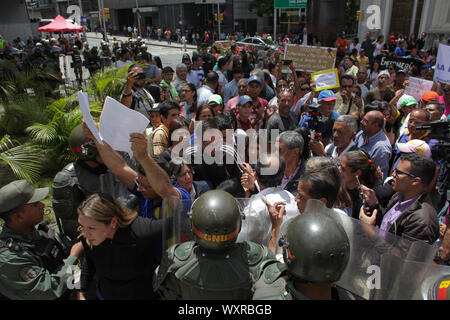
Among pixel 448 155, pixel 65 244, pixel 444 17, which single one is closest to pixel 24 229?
pixel 65 244

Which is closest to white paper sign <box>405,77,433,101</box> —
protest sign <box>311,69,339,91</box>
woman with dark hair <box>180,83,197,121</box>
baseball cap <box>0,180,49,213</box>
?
protest sign <box>311,69,339,91</box>

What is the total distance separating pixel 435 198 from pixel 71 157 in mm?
5574

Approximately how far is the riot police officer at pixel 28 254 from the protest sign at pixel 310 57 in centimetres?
565

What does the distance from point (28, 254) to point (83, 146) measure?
1.13 meters

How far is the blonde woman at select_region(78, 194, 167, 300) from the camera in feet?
6.53

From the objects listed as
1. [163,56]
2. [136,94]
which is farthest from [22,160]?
[163,56]

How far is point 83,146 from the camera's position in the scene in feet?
9.95

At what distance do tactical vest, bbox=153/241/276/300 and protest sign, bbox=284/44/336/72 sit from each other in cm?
552

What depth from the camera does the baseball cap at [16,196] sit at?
232 cm

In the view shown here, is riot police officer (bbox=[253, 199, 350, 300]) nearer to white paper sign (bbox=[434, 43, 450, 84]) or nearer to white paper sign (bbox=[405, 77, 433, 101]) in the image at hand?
white paper sign (bbox=[434, 43, 450, 84])

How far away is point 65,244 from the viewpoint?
2.97 m

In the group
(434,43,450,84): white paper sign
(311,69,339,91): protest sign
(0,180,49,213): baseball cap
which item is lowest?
(0,180,49,213): baseball cap

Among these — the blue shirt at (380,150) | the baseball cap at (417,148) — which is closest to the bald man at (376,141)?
the blue shirt at (380,150)

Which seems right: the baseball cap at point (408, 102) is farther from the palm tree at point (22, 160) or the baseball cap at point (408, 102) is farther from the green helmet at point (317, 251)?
the palm tree at point (22, 160)
